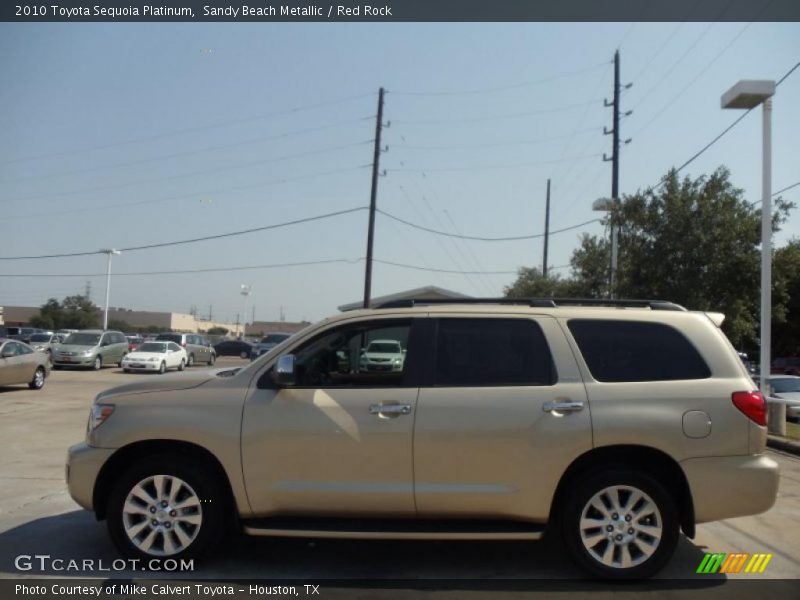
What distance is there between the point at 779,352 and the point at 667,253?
107 ft

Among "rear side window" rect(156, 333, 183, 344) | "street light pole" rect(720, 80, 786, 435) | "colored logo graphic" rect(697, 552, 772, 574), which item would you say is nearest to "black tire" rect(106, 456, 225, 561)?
"colored logo graphic" rect(697, 552, 772, 574)

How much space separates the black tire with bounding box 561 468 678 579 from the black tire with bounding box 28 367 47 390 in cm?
1697

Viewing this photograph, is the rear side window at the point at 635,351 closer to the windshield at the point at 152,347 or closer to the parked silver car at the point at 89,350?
the parked silver car at the point at 89,350

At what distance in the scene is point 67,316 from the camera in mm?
94812

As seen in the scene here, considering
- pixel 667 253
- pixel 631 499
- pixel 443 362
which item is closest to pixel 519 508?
pixel 631 499

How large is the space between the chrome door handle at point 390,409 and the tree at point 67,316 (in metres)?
96.0

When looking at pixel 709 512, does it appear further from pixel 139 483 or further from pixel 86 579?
pixel 86 579

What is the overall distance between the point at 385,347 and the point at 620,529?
219 cm

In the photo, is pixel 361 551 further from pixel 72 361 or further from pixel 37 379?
pixel 72 361

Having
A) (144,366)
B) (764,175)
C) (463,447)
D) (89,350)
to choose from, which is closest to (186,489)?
(463,447)

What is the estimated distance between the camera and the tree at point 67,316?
9188cm

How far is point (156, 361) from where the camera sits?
2869 centimetres

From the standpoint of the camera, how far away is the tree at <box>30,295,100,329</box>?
3617 inches

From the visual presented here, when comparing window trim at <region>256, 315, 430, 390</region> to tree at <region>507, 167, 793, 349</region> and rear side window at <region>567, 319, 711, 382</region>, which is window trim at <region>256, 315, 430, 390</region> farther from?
tree at <region>507, 167, 793, 349</region>
